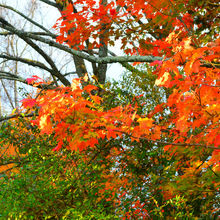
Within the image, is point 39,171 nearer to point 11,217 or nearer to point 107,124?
point 11,217

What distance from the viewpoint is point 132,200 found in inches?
134

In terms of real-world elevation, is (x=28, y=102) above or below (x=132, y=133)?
above

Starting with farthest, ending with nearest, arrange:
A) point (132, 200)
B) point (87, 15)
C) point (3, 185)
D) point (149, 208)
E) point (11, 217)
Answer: point (87, 15), point (149, 208), point (132, 200), point (3, 185), point (11, 217)

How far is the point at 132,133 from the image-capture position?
9.53ft

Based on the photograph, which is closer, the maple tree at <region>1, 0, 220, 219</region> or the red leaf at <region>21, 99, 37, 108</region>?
the maple tree at <region>1, 0, 220, 219</region>

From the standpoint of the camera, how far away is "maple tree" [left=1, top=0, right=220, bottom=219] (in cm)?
247

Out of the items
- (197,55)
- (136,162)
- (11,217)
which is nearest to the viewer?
(197,55)

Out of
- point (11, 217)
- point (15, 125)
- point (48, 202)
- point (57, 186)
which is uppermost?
point (15, 125)

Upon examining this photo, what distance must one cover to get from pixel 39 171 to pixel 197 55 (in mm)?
2006

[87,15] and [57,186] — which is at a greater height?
[87,15]

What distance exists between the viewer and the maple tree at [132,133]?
247 cm

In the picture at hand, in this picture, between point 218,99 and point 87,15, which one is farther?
point 87,15

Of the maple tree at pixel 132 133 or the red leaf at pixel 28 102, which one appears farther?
the red leaf at pixel 28 102

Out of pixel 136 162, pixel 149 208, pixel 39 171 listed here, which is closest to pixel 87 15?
pixel 136 162
